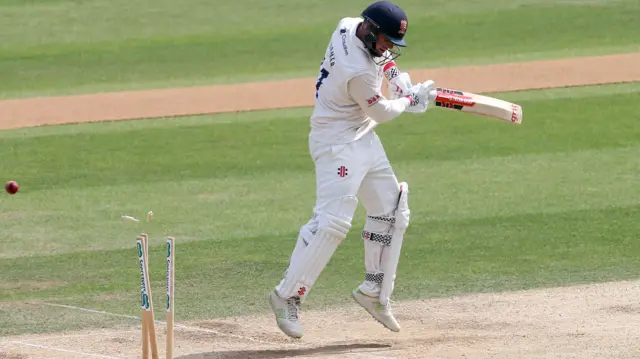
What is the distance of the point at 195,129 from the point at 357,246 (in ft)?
17.1

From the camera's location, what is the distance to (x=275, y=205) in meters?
11.2

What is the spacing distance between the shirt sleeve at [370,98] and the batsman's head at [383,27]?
0.21 m

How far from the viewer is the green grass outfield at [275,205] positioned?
29.3 feet

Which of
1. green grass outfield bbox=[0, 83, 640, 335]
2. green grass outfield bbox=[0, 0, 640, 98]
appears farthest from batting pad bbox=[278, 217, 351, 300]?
green grass outfield bbox=[0, 0, 640, 98]

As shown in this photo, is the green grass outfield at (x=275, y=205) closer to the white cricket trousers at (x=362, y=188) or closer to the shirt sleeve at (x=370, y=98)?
the white cricket trousers at (x=362, y=188)

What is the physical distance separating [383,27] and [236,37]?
43.2 ft

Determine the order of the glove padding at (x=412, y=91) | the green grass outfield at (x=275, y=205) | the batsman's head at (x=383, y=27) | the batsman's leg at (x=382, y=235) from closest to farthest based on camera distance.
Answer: the batsman's head at (x=383, y=27)
the batsman's leg at (x=382, y=235)
the glove padding at (x=412, y=91)
the green grass outfield at (x=275, y=205)

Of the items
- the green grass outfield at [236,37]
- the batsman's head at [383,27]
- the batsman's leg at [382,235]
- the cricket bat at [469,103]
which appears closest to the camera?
the batsman's head at [383,27]

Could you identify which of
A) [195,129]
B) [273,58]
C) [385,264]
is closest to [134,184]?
[195,129]

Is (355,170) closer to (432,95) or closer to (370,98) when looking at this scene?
(370,98)

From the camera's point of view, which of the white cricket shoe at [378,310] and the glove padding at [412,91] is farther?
the glove padding at [412,91]

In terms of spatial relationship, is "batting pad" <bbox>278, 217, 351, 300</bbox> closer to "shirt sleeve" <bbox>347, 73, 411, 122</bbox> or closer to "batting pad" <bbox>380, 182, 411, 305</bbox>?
"batting pad" <bbox>380, 182, 411, 305</bbox>

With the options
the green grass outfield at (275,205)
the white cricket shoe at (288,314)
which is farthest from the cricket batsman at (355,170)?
the green grass outfield at (275,205)

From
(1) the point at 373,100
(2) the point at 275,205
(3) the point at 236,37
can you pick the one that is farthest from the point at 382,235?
(3) the point at 236,37
